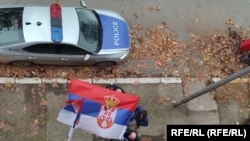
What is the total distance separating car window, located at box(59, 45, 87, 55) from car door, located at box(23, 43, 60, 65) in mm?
157

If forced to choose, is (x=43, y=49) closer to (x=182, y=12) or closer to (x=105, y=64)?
(x=105, y=64)

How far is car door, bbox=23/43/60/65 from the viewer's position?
35.9 feet

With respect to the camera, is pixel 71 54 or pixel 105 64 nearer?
pixel 71 54

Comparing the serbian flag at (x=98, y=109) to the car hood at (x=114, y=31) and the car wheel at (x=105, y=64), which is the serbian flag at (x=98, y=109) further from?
the car wheel at (x=105, y=64)

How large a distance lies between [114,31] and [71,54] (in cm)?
131

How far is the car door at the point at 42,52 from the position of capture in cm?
1094

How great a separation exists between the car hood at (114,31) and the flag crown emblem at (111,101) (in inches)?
94.5

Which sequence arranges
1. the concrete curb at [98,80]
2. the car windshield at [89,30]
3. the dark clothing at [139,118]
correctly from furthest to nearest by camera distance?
the concrete curb at [98,80] < the car windshield at [89,30] < the dark clothing at [139,118]

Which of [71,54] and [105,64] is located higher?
[71,54]

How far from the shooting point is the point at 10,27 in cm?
1095

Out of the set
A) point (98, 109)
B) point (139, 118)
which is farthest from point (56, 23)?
point (139, 118)

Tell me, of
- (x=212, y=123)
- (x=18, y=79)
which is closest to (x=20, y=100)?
(x=18, y=79)

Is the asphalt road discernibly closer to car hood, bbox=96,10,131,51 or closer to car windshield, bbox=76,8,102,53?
car hood, bbox=96,10,131,51

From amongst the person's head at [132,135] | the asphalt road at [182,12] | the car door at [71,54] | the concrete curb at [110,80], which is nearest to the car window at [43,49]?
the car door at [71,54]
